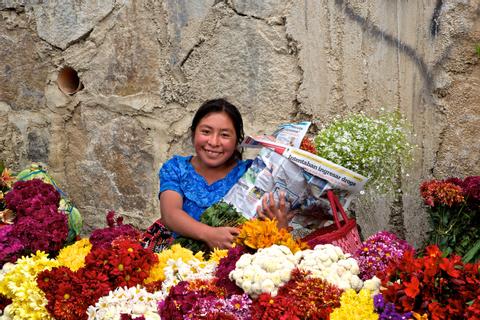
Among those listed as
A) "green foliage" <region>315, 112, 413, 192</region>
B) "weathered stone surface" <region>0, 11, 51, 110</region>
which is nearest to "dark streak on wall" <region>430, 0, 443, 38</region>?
"green foliage" <region>315, 112, 413, 192</region>

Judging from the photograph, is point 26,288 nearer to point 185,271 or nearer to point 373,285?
point 185,271

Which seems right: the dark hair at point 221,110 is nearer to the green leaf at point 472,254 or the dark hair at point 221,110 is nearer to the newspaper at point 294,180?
the newspaper at point 294,180

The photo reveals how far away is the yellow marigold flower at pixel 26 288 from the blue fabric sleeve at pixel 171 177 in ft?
2.26

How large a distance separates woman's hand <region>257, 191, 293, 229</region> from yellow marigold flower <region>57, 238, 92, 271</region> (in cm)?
70

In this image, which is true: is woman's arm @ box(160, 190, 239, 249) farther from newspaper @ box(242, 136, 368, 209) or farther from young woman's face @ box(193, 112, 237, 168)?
newspaper @ box(242, 136, 368, 209)

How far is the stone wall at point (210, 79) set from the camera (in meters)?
2.82

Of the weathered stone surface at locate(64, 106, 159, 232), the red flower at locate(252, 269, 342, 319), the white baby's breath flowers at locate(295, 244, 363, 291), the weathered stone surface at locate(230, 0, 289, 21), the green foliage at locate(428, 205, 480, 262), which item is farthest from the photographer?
the weathered stone surface at locate(64, 106, 159, 232)

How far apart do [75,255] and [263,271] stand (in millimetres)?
938

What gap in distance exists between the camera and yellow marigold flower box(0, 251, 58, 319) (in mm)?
2207

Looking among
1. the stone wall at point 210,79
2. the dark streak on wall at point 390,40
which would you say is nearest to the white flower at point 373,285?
the stone wall at point 210,79

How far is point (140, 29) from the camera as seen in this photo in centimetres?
371

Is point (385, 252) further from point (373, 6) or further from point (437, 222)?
point (373, 6)

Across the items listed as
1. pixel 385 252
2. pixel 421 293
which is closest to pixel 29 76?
pixel 385 252

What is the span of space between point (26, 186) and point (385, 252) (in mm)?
1749
